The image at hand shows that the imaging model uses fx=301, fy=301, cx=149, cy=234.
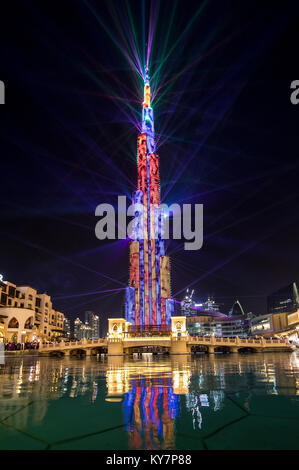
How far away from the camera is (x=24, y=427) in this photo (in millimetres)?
4582

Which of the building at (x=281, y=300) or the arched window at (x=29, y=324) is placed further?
the building at (x=281, y=300)

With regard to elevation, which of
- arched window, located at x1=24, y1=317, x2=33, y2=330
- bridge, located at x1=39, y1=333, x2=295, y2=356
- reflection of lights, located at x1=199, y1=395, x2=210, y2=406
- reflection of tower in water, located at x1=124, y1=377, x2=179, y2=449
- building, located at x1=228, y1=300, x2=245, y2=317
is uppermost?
building, located at x1=228, y1=300, x2=245, y2=317

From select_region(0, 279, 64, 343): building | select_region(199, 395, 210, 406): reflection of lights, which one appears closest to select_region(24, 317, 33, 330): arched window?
select_region(0, 279, 64, 343): building

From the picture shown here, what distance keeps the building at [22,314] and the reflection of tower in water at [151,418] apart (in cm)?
6749

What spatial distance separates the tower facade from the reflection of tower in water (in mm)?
68930

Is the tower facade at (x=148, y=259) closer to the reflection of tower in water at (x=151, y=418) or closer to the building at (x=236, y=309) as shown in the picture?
the reflection of tower in water at (x=151, y=418)

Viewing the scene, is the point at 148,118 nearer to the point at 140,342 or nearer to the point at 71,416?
the point at 140,342

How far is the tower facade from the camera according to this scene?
76188 millimetres

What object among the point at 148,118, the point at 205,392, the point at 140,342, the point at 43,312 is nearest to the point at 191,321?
the point at 43,312

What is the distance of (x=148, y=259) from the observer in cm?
7981

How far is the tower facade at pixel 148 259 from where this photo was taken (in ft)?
250

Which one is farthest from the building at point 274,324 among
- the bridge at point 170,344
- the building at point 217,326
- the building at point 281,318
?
the bridge at point 170,344

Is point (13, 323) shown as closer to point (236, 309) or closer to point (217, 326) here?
point (217, 326)

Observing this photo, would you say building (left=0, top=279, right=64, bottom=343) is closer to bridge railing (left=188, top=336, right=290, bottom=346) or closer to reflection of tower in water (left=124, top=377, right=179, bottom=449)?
bridge railing (left=188, top=336, right=290, bottom=346)
